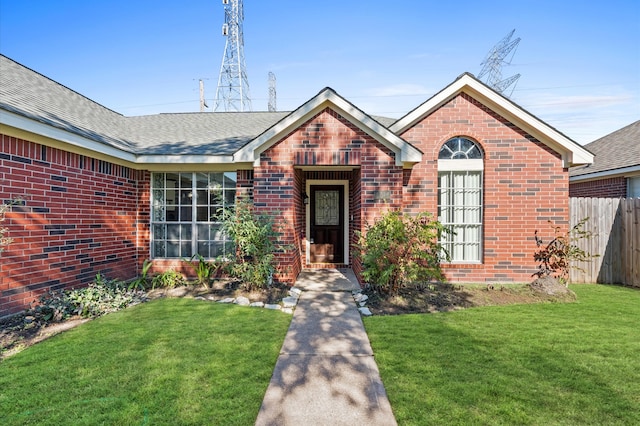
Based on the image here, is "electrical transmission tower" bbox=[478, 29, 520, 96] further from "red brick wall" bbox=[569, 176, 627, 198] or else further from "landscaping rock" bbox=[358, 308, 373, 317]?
"landscaping rock" bbox=[358, 308, 373, 317]

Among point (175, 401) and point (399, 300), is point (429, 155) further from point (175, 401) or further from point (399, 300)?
point (175, 401)

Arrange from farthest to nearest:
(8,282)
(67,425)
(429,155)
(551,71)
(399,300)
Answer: (551,71), (429,155), (399,300), (8,282), (67,425)

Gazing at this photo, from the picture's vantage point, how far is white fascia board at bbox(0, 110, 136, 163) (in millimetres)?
4723

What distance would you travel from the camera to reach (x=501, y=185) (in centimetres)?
761

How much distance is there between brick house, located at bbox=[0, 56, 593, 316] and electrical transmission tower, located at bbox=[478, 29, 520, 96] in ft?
67.9

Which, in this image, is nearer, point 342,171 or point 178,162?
point 178,162

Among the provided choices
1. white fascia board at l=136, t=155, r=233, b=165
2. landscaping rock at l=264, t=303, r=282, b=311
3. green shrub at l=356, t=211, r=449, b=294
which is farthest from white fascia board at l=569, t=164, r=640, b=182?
white fascia board at l=136, t=155, r=233, b=165

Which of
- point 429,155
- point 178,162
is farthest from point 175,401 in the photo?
point 429,155

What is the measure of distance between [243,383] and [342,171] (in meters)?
7.08

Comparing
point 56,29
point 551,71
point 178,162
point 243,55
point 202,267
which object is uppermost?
point 243,55

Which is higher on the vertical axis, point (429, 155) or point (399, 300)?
point (429, 155)

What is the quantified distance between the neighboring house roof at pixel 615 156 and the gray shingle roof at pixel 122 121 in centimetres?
1128

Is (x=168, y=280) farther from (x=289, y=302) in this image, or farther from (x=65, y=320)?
(x=289, y=302)

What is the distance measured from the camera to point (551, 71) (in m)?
10.3
